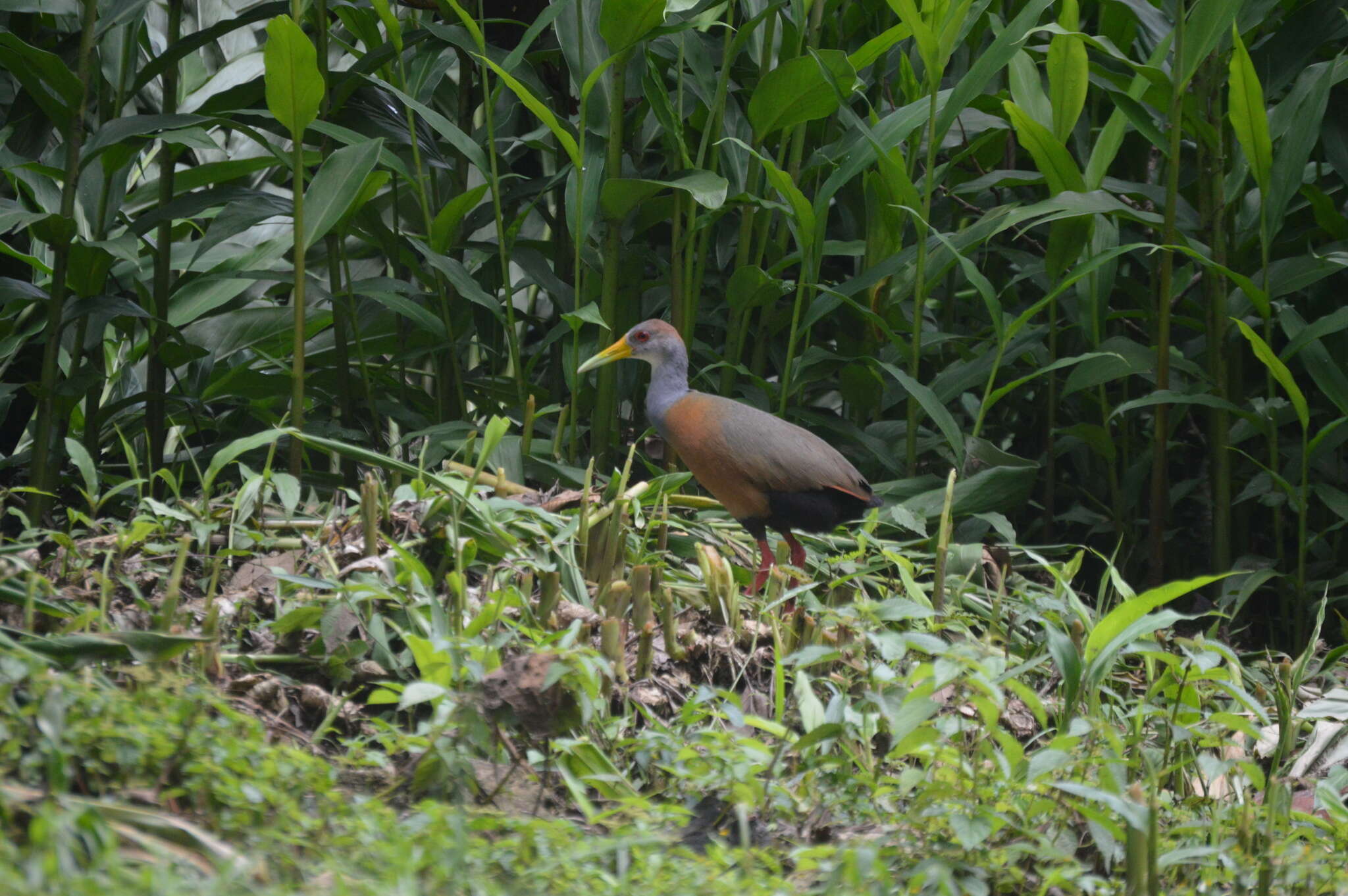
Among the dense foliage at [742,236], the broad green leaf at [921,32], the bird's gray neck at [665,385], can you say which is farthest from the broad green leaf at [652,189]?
the broad green leaf at [921,32]

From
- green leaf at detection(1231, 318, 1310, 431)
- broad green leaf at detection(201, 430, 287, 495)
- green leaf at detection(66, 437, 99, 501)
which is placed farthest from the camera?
green leaf at detection(1231, 318, 1310, 431)

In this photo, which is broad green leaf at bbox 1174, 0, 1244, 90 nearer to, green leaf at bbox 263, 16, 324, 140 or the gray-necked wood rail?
the gray-necked wood rail

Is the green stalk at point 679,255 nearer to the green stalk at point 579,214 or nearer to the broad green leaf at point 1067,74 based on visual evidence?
the green stalk at point 579,214

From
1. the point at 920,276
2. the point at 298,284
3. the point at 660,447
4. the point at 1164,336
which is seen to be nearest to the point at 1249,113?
Answer: the point at 1164,336

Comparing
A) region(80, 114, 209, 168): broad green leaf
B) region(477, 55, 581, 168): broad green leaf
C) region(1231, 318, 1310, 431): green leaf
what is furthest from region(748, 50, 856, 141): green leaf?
region(80, 114, 209, 168): broad green leaf

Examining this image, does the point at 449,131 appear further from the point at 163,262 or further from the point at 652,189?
the point at 163,262

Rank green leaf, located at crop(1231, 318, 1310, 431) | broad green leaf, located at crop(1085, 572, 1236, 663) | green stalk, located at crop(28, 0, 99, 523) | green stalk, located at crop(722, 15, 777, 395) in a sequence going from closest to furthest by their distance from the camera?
broad green leaf, located at crop(1085, 572, 1236, 663) < green stalk, located at crop(28, 0, 99, 523) < green leaf, located at crop(1231, 318, 1310, 431) < green stalk, located at crop(722, 15, 777, 395)

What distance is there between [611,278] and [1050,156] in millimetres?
1079

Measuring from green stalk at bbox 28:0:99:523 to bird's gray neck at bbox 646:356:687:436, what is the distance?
1292 mm

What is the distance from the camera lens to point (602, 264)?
3.03 m

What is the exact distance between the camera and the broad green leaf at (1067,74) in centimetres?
282

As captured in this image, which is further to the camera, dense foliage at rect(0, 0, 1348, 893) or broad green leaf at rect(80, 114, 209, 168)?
broad green leaf at rect(80, 114, 209, 168)

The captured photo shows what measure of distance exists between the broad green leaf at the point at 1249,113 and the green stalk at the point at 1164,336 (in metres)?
0.11

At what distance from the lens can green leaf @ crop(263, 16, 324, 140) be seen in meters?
2.29
